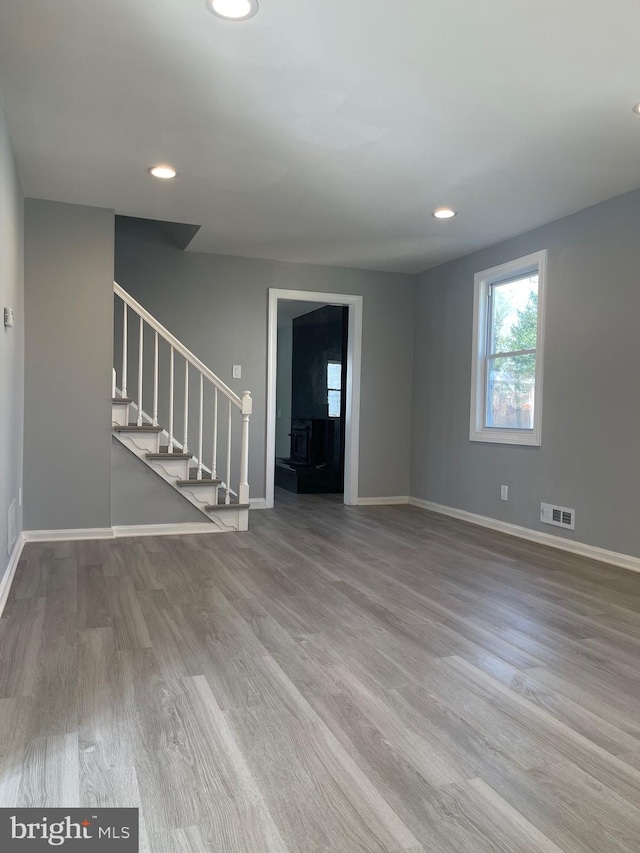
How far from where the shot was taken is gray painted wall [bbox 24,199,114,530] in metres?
4.20

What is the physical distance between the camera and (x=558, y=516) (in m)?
4.39

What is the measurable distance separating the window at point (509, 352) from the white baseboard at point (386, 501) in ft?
4.22

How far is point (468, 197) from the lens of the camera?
399 centimetres

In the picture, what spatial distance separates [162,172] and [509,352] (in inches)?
115

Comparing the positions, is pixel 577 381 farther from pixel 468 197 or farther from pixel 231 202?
pixel 231 202

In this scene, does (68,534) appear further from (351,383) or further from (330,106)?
(330,106)

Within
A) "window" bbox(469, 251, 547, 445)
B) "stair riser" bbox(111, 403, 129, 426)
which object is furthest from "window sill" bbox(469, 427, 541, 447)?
"stair riser" bbox(111, 403, 129, 426)

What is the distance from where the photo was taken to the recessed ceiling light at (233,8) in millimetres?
2117

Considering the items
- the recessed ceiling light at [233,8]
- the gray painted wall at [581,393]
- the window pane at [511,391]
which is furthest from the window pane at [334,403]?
the recessed ceiling light at [233,8]

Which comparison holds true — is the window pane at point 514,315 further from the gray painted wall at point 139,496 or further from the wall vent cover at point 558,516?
the gray painted wall at point 139,496

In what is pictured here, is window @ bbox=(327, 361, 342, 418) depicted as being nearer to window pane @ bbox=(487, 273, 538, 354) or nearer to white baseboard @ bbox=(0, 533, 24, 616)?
window pane @ bbox=(487, 273, 538, 354)

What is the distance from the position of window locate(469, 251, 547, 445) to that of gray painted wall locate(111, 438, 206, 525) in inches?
99.8

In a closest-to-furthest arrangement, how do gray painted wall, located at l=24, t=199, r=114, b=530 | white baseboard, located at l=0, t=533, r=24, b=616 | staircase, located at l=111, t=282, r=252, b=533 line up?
1. white baseboard, located at l=0, t=533, r=24, b=616
2. gray painted wall, located at l=24, t=199, r=114, b=530
3. staircase, located at l=111, t=282, r=252, b=533

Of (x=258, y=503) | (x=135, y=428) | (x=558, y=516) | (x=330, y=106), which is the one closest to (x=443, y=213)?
(x=330, y=106)
